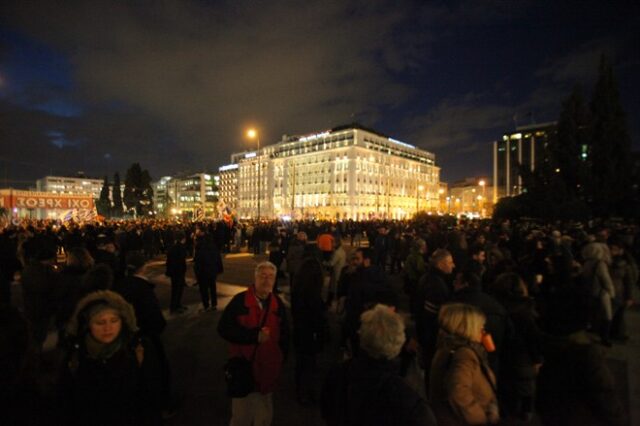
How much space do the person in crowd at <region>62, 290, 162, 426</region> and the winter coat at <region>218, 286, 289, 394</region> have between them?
2.44 ft

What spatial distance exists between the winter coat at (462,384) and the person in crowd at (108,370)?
1.90m

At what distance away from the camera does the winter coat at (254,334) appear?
300 centimetres

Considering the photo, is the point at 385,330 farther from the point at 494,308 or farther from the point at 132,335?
the point at 494,308

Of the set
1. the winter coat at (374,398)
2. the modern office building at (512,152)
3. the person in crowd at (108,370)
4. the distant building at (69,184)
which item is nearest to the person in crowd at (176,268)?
the person in crowd at (108,370)

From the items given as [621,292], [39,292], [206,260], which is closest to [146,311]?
[39,292]

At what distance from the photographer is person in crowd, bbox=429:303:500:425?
2295 millimetres

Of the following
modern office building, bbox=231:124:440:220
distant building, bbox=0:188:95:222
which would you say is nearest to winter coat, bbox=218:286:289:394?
distant building, bbox=0:188:95:222

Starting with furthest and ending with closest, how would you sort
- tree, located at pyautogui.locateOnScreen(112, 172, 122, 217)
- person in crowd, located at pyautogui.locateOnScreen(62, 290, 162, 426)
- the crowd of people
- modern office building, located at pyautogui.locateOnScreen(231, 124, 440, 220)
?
modern office building, located at pyautogui.locateOnScreen(231, 124, 440, 220) < tree, located at pyautogui.locateOnScreen(112, 172, 122, 217) < person in crowd, located at pyautogui.locateOnScreen(62, 290, 162, 426) < the crowd of people

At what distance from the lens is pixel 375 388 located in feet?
5.84

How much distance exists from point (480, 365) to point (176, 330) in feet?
20.2

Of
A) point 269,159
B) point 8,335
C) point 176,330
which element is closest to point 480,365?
point 8,335

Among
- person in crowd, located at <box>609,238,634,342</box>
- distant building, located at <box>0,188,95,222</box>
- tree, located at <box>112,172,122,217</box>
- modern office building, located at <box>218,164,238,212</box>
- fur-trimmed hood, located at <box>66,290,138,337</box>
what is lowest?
person in crowd, located at <box>609,238,634,342</box>

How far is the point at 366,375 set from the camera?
1821mm

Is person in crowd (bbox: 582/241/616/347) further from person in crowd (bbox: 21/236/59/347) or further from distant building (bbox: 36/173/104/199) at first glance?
distant building (bbox: 36/173/104/199)
